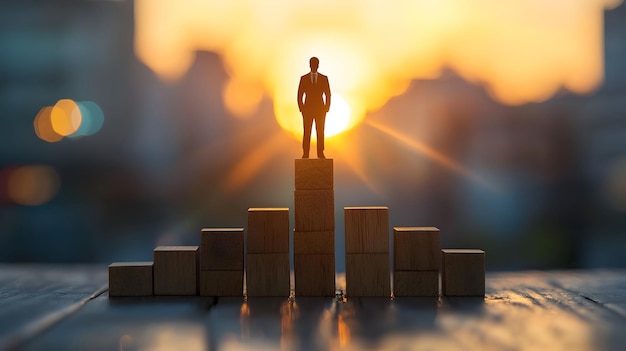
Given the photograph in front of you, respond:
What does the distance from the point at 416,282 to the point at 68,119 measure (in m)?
5.14

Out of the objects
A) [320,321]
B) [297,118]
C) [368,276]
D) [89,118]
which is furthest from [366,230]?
[89,118]

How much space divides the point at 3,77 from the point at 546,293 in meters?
7.05

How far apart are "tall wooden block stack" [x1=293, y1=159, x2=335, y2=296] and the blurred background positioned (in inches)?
96.6

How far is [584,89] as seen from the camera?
6.98 m

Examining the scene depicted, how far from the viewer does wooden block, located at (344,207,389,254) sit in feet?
13.0

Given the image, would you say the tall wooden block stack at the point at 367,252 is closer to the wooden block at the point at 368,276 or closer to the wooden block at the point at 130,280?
the wooden block at the point at 368,276

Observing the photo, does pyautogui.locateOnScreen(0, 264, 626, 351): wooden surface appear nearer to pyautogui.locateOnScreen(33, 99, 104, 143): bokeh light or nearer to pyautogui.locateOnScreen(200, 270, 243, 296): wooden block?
pyautogui.locateOnScreen(200, 270, 243, 296): wooden block

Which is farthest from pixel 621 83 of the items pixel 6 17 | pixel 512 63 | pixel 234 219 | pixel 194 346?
pixel 6 17

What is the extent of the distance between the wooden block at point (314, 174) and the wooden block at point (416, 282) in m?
0.82

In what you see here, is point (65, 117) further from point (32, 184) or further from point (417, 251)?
point (417, 251)

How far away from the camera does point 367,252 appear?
3955 millimetres

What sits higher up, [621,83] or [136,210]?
[621,83]

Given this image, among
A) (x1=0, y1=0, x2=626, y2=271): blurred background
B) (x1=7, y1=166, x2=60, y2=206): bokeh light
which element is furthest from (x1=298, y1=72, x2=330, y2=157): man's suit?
(x1=7, y1=166, x2=60, y2=206): bokeh light

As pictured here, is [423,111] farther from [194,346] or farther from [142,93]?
[194,346]
